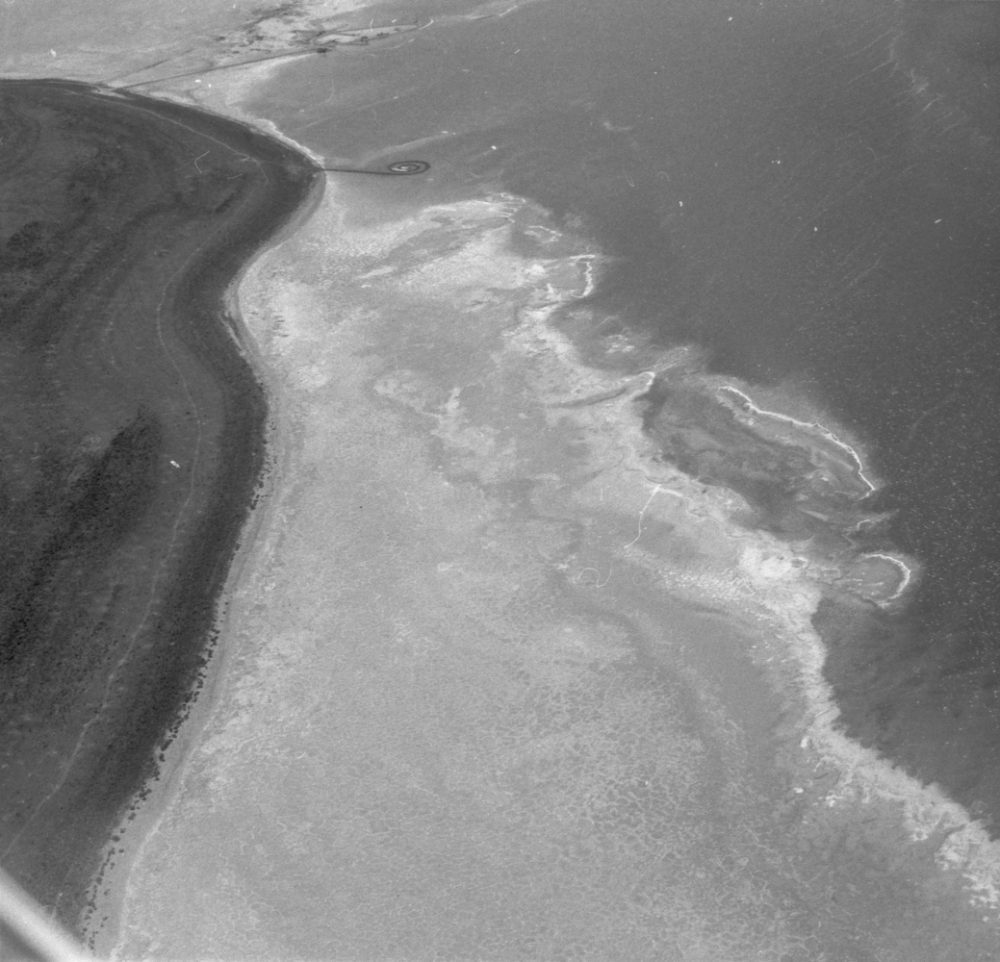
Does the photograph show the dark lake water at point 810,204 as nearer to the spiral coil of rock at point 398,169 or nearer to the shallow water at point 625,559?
the shallow water at point 625,559

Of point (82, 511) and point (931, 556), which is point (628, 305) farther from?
point (82, 511)

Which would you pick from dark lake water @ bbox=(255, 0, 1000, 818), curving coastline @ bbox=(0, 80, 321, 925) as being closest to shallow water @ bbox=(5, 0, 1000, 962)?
dark lake water @ bbox=(255, 0, 1000, 818)

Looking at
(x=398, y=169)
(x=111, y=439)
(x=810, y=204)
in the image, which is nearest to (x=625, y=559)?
(x=111, y=439)

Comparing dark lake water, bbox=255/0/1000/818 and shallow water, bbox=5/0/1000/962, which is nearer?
shallow water, bbox=5/0/1000/962

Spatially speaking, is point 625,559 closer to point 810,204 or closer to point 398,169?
point 810,204

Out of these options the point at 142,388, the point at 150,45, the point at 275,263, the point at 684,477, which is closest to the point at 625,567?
the point at 684,477

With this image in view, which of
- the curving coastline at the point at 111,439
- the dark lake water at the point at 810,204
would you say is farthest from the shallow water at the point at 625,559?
the curving coastline at the point at 111,439

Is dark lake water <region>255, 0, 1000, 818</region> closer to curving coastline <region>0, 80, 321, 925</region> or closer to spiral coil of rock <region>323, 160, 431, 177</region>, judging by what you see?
spiral coil of rock <region>323, 160, 431, 177</region>
